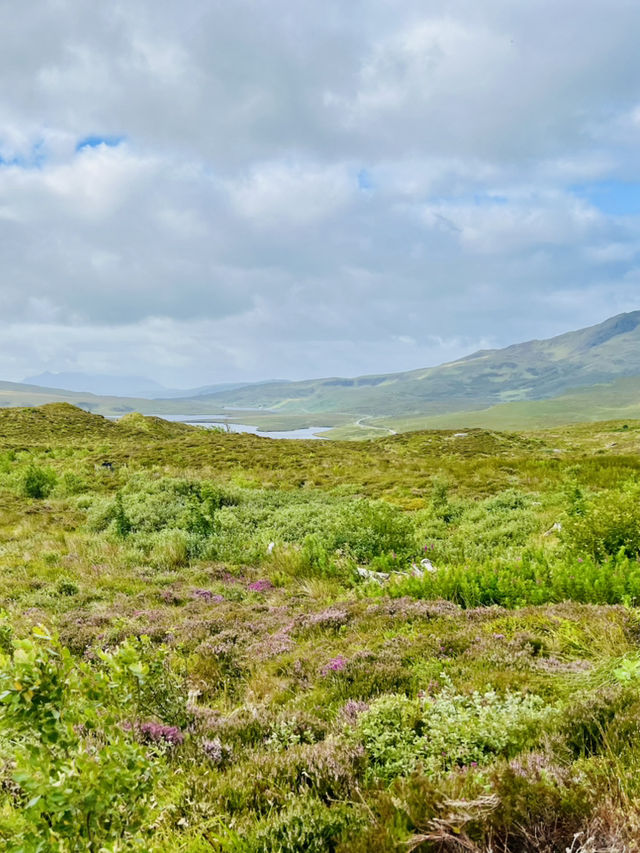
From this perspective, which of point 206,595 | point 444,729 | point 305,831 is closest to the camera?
point 305,831

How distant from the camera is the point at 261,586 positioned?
1041 centimetres

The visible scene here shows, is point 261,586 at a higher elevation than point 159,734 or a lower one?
lower

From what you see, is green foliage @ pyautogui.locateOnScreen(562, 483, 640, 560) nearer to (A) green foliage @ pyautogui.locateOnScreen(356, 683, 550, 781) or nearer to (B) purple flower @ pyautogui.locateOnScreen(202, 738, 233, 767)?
(A) green foliage @ pyautogui.locateOnScreen(356, 683, 550, 781)

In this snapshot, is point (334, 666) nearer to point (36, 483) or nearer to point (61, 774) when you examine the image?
point (61, 774)

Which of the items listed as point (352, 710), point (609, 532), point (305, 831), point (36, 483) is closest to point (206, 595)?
point (352, 710)

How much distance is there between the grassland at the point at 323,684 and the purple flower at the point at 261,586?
7cm

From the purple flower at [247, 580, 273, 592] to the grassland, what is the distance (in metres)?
0.07

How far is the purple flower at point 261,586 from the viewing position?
10.3 m

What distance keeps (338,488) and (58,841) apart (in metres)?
20.9

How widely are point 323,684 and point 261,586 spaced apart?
5295 mm

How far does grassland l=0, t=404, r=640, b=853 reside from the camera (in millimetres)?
2500

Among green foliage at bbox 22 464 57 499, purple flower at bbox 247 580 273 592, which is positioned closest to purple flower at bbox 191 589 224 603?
purple flower at bbox 247 580 273 592

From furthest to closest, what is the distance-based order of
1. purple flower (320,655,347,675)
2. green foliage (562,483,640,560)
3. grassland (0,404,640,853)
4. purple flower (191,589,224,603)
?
1. purple flower (191,589,224,603)
2. green foliage (562,483,640,560)
3. purple flower (320,655,347,675)
4. grassland (0,404,640,853)

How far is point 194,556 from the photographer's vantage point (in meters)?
13.0
